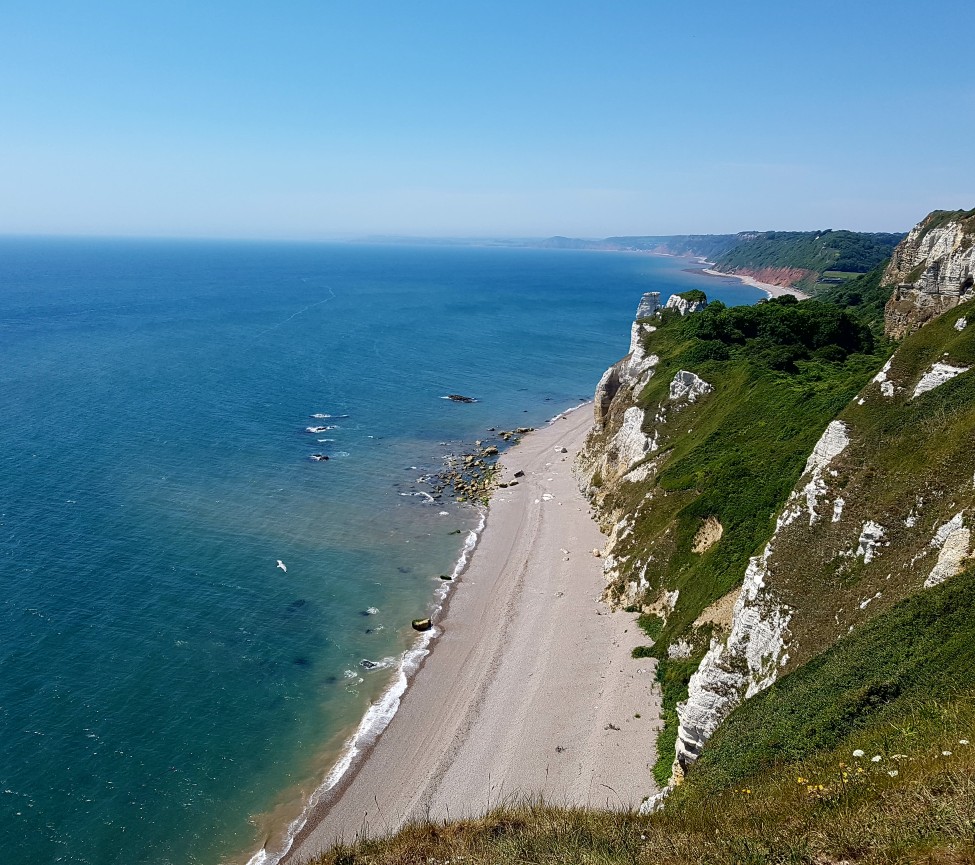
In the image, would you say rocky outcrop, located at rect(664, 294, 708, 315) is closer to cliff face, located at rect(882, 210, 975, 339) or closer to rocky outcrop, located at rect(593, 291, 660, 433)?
rocky outcrop, located at rect(593, 291, 660, 433)

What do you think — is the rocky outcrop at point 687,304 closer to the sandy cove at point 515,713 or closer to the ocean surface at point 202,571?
the ocean surface at point 202,571

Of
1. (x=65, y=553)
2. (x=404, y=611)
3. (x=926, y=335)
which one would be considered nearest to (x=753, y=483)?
(x=926, y=335)

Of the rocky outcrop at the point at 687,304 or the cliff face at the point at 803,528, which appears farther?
the rocky outcrop at the point at 687,304

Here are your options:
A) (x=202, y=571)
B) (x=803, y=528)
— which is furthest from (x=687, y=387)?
(x=202, y=571)

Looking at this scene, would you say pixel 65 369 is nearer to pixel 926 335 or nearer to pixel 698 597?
pixel 698 597

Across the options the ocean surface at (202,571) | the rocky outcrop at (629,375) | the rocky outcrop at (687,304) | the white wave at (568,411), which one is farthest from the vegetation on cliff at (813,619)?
the white wave at (568,411)

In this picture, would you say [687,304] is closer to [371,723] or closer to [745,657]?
[745,657]
